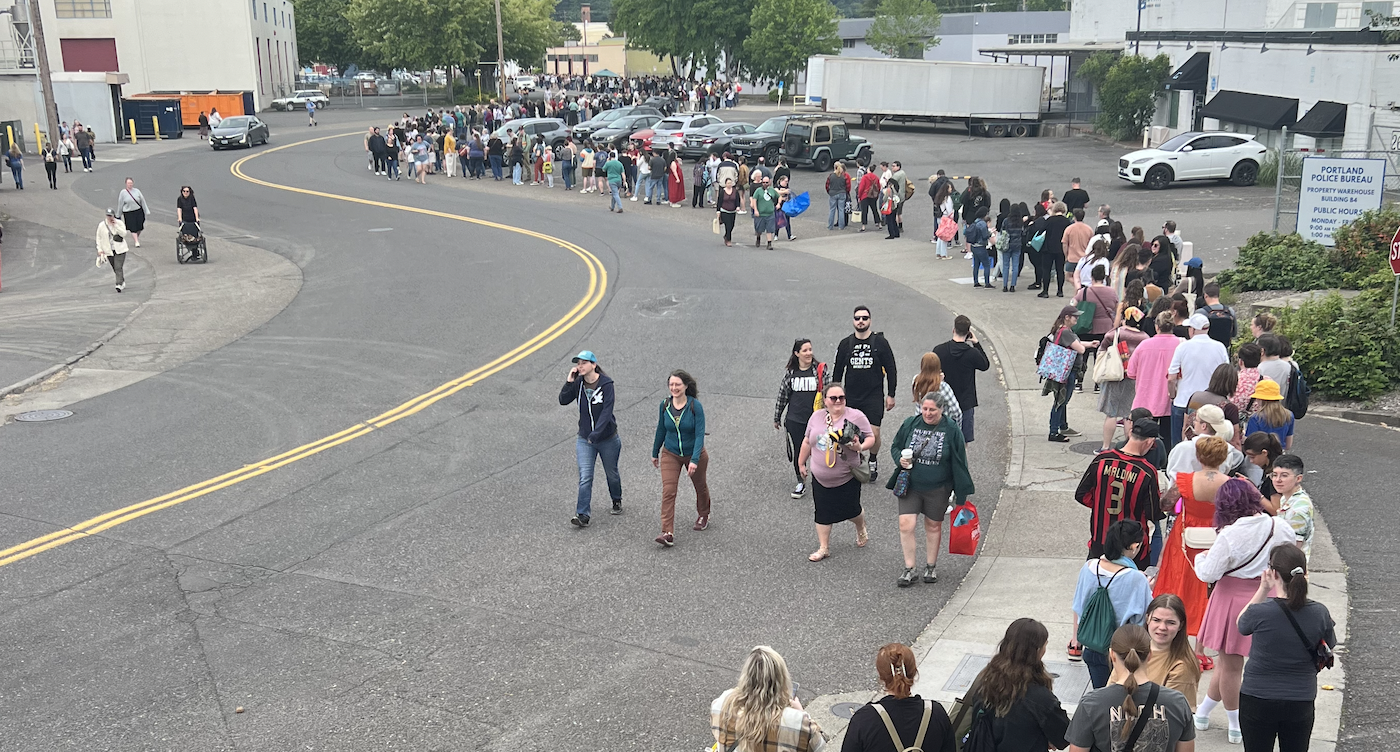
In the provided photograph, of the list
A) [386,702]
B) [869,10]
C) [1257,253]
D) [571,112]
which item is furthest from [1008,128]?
[869,10]

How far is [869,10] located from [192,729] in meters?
135

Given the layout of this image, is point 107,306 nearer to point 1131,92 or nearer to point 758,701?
point 758,701

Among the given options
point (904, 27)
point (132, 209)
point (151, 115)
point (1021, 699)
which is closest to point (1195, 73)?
point (132, 209)

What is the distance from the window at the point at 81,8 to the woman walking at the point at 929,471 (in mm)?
70986

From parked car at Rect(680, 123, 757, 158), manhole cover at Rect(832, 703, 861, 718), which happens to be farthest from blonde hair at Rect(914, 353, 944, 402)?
parked car at Rect(680, 123, 757, 158)

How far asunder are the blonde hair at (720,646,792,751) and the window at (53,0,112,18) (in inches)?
2907

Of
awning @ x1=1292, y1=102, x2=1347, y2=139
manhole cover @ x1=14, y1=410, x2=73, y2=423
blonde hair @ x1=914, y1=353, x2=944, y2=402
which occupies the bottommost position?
manhole cover @ x1=14, y1=410, x2=73, y2=423

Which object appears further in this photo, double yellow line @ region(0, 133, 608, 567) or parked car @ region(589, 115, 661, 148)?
parked car @ region(589, 115, 661, 148)

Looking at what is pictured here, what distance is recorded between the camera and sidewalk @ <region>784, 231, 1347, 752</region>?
766 centimetres

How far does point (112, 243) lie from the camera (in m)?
22.6

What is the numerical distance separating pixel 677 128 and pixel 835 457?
36.2 m

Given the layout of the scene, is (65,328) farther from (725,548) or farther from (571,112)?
(571,112)

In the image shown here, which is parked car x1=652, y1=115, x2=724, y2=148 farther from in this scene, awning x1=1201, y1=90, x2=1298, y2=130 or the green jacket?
the green jacket

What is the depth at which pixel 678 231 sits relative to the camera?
30016 mm
